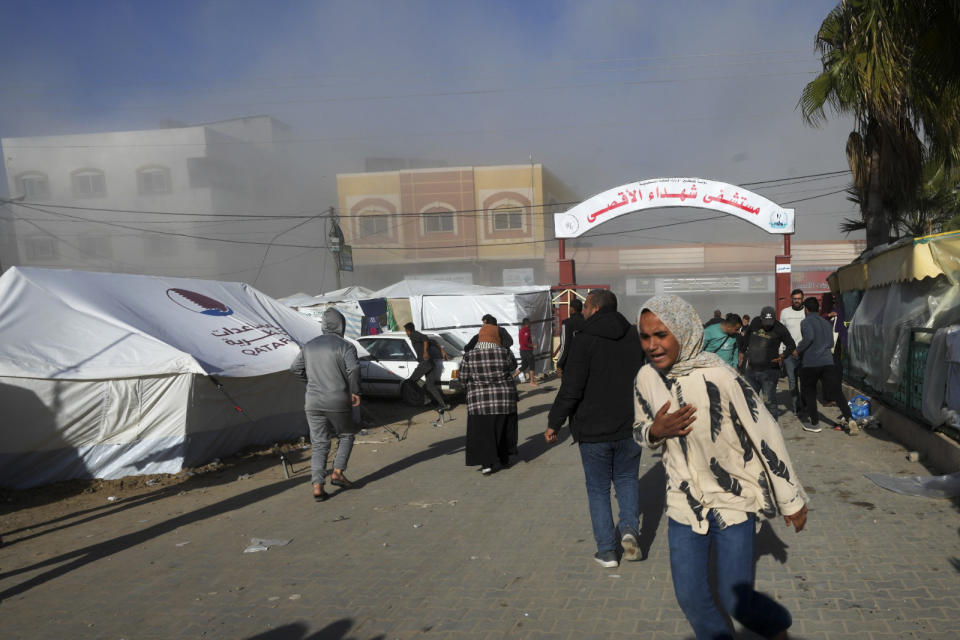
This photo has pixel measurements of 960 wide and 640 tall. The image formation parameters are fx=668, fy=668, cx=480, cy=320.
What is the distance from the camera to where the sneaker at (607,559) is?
4398 mm

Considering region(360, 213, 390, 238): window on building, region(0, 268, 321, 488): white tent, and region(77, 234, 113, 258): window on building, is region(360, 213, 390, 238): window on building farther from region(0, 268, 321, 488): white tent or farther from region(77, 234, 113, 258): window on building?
region(0, 268, 321, 488): white tent

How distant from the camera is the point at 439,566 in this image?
15.4ft

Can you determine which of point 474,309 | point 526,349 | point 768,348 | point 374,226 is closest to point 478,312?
point 474,309

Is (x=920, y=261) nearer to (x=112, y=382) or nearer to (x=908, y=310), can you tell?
(x=908, y=310)

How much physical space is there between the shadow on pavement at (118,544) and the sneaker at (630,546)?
4.03 metres

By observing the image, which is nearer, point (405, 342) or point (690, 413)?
point (690, 413)

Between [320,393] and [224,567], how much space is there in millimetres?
2171

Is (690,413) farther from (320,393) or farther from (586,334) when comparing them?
(320,393)

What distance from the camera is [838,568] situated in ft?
13.8

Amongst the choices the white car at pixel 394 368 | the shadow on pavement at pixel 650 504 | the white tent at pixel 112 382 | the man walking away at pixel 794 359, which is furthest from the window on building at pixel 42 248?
the shadow on pavement at pixel 650 504

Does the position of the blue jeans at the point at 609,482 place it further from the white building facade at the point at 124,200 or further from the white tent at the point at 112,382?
the white building facade at the point at 124,200

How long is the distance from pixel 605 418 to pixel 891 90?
6.64 meters

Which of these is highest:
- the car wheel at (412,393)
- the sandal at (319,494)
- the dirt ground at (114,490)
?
the sandal at (319,494)

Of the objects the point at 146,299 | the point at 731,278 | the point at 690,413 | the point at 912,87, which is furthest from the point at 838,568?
the point at 731,278
